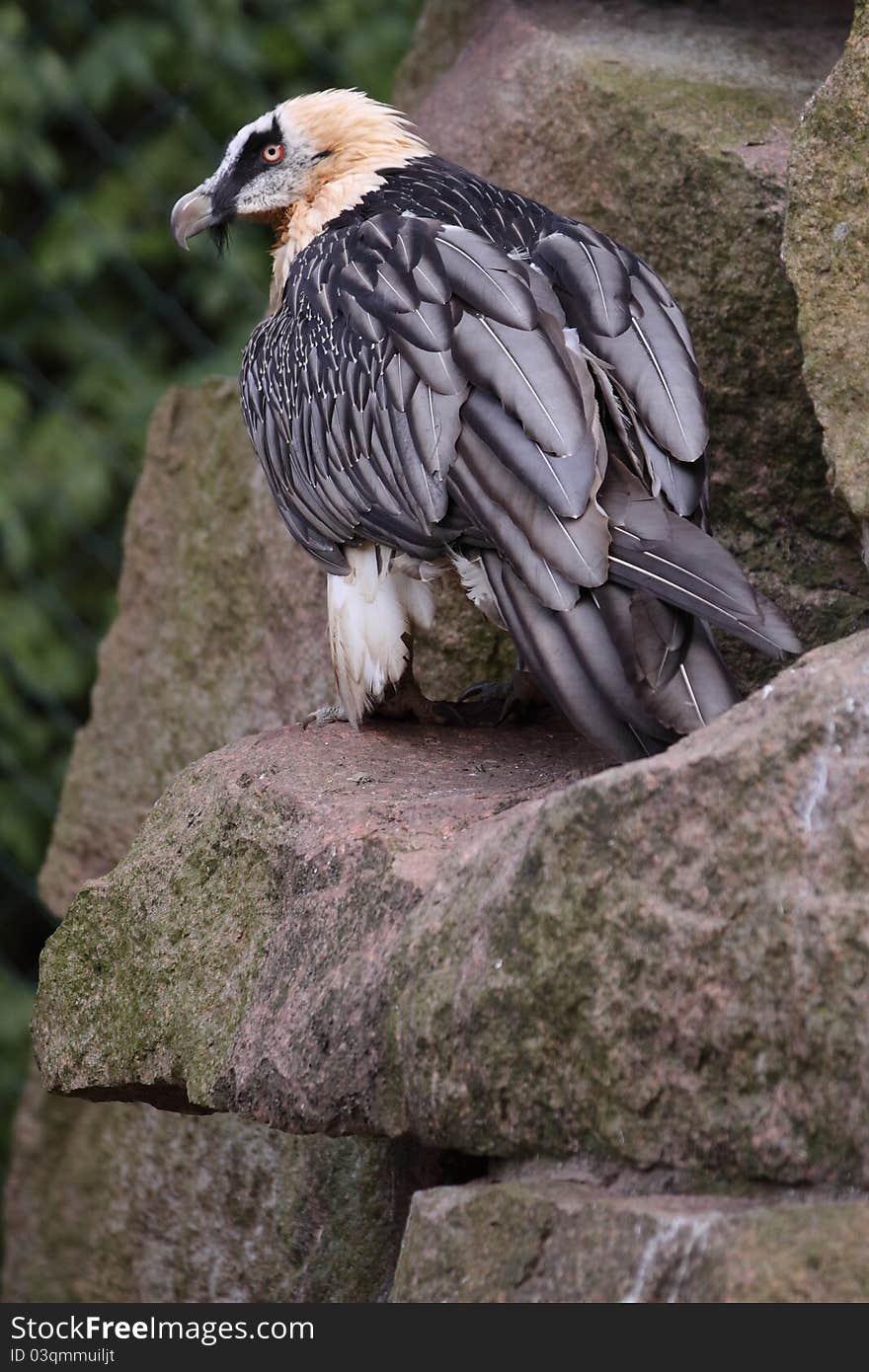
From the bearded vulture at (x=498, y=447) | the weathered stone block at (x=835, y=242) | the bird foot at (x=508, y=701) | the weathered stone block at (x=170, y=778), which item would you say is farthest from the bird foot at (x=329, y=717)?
the weathered stone block at (x=835, y=242)

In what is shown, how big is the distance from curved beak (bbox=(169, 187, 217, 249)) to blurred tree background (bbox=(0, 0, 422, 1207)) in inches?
55.6

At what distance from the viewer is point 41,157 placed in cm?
491

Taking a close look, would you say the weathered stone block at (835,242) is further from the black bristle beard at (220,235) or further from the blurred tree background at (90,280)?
the blurred tree background at (90,280)

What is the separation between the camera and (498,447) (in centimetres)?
243

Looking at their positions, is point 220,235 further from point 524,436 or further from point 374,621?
point 524,436

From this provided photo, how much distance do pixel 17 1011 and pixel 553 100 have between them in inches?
113

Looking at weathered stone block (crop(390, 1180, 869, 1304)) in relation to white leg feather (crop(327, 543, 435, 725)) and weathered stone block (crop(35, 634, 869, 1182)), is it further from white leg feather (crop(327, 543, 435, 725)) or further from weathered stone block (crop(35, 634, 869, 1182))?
white leg feather (crop(327, 543, 435, 725))

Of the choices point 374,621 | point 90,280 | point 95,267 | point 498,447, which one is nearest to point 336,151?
point 374,621

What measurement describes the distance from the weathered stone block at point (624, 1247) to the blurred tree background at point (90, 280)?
3310 mm

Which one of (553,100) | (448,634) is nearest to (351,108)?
(553,100)

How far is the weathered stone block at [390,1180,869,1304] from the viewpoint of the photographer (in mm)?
1520

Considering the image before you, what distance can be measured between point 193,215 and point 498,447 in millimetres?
1220

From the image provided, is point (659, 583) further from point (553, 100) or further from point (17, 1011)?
point (17, 1011)

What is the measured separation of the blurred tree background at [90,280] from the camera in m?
4.90
